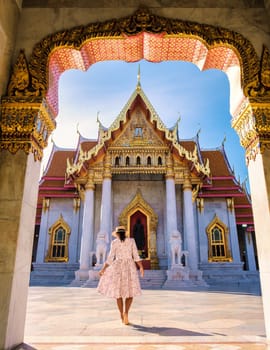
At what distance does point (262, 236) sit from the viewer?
8.95 feet

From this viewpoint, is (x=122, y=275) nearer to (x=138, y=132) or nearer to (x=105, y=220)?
(x=105, y=220)

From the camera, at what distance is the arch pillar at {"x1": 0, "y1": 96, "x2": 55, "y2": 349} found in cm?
239

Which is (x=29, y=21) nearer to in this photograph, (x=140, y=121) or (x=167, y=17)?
(x=167, y=17)

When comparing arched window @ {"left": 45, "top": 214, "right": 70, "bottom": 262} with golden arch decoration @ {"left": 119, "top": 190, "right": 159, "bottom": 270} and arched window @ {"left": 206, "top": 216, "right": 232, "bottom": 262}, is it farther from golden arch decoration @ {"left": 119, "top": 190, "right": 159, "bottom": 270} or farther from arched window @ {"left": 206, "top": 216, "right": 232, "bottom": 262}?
arched window @ {"left": 206, "top": 216, "right": 232, "bottom": 262}

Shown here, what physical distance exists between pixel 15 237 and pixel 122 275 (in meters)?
1.55

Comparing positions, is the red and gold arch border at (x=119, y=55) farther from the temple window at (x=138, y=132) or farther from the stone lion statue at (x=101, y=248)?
the temple window at (x=138, y=132)

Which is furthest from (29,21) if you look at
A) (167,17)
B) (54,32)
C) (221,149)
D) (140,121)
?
(221,149)

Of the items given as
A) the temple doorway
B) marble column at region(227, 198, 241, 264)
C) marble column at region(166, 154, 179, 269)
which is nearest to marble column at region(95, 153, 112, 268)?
the temple doorway

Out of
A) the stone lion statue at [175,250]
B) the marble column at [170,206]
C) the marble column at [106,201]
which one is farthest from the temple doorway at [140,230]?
the stone lion statue at [175,250]

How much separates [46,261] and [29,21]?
12.4 metres

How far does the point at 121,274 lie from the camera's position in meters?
3.60

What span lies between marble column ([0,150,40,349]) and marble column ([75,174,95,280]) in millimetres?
9179

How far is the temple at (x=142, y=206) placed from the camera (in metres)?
12.1

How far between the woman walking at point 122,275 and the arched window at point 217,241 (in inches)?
426
